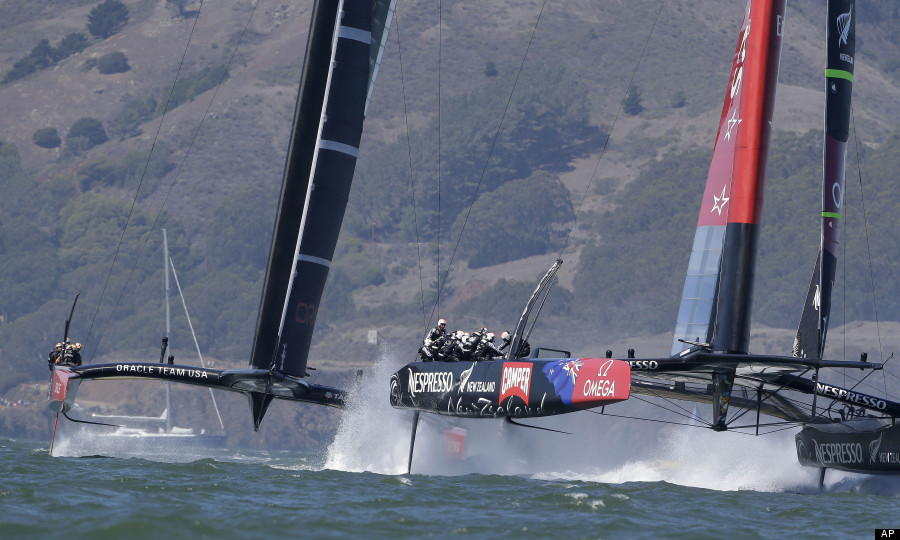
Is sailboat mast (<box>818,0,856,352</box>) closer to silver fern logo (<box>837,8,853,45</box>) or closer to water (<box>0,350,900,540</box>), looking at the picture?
silver fern logo (<box>837,8,853,45</box>)

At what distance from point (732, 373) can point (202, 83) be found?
10629cm

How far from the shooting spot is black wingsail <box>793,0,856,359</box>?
1653cm

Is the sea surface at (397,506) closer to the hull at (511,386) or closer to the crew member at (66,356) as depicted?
the hull at (511,386)

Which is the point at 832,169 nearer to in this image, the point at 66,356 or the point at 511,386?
the point at 511,386

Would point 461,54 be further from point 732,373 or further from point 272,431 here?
point 732,373

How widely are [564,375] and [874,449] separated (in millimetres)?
3871

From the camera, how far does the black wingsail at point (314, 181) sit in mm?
17078

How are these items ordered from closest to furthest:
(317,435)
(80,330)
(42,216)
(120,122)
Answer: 1. (317,435)
2. (80,330)
3. (42,216)
4. (120,122)

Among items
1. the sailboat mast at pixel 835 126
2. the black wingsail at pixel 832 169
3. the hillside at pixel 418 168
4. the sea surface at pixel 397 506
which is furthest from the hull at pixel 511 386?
the hillside at pixel 418 168

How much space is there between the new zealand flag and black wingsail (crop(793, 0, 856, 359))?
367 cm

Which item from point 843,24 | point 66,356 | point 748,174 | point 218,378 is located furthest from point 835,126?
point 66,356

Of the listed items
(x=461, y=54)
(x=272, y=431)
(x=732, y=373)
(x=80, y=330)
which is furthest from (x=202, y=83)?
(x=732, y=373)

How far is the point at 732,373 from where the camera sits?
14344 millimetres

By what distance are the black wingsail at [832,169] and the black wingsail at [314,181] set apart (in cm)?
609
